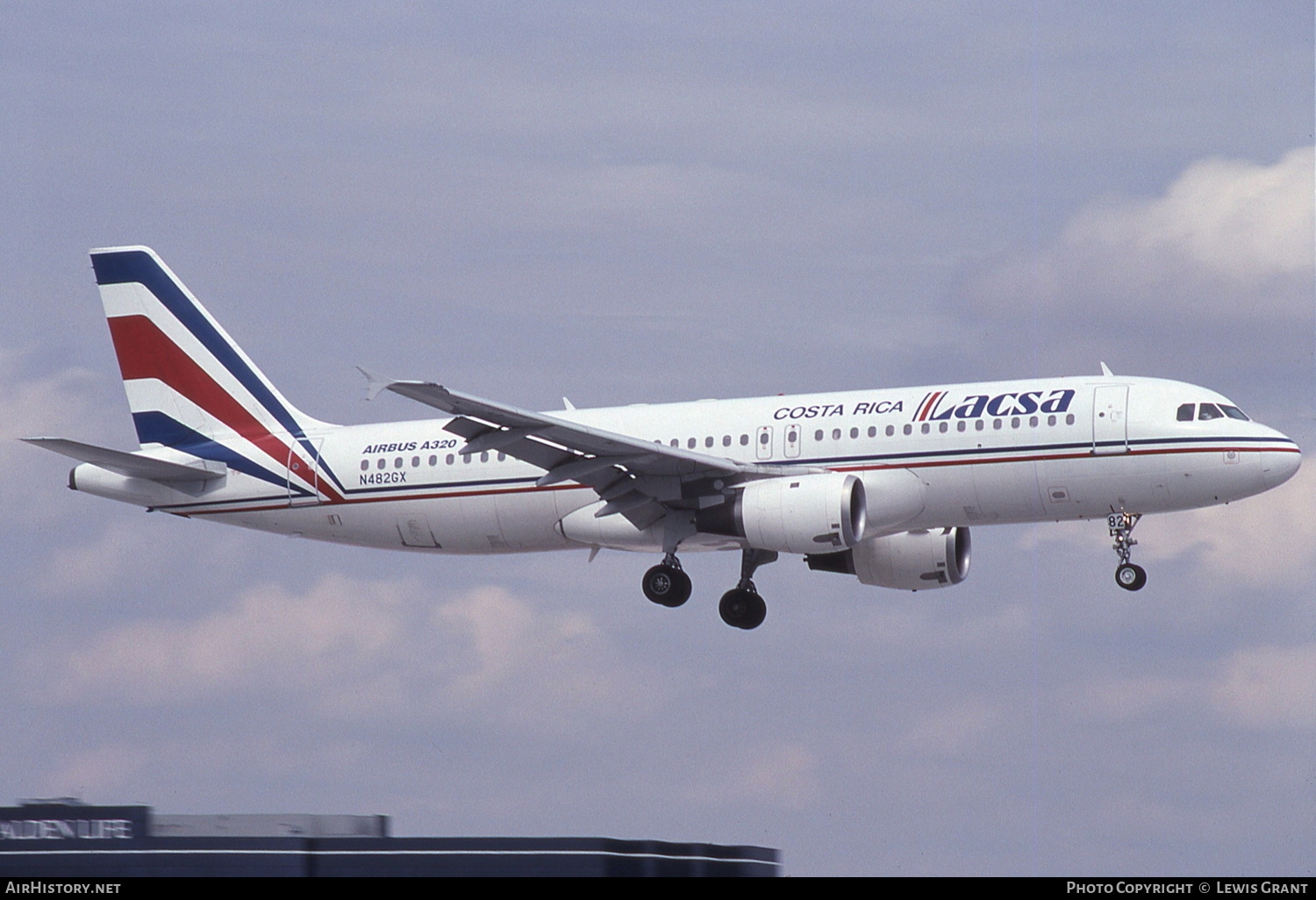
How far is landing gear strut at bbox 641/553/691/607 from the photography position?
2051 inches

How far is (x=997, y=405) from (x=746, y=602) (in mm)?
9103

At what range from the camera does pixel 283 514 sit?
55531 mm

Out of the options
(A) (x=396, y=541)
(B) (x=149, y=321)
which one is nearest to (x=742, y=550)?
(A) (x=396, y=541)

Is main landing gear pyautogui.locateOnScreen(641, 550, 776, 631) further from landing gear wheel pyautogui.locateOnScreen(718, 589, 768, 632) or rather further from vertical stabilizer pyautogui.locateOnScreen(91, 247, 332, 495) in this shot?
vertical stabilizer pyautogui.locateOnScreen(91, 247, 332, 495)

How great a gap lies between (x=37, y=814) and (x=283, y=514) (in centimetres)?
977

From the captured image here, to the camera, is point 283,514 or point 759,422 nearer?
point 759,422

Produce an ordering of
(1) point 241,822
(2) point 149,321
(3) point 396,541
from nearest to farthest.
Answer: (1) point 241,822, (3) point 396,541, (2) point 149,321

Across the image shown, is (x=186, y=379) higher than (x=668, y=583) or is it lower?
higher

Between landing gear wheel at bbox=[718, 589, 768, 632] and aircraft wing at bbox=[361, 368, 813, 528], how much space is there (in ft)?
12.8

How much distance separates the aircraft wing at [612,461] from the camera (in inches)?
1877

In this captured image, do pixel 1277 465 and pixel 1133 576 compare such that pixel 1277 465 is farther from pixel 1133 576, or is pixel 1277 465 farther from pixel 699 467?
pixel 699 467

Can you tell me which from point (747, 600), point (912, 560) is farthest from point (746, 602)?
point (912, 560)

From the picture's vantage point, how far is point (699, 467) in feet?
164
